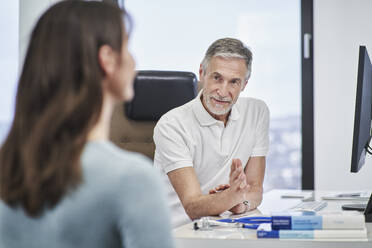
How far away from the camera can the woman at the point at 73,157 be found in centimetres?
63

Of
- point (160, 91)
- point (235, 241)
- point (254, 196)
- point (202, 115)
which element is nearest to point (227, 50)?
point (202, 115)

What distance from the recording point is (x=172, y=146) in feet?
6.67

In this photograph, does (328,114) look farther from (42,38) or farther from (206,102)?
(42,38)

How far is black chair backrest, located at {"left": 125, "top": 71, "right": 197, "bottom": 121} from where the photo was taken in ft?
9.05

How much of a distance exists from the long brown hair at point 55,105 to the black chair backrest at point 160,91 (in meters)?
2.05

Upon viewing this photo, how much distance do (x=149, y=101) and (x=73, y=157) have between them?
7.11 ft

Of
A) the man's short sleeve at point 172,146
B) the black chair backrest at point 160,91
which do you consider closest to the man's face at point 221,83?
the man's short sleeve at point 172,146

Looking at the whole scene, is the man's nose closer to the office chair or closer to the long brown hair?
the office chair

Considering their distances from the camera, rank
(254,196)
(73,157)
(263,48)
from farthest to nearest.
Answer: (263,48) < (254,196) < (73,157)

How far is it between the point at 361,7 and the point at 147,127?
1929mm

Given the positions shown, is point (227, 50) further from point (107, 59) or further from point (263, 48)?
point (263, 48)

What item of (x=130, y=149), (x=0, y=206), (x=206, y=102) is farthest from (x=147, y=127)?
(x=0, y=206)

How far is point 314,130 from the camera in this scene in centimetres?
383

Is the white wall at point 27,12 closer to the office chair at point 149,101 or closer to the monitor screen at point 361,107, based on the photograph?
the office chair at point 149,101
